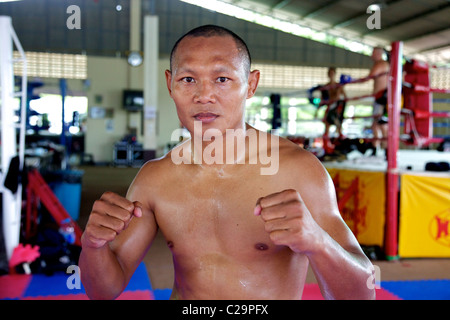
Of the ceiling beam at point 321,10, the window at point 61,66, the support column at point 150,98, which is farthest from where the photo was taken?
the window at point 61,66

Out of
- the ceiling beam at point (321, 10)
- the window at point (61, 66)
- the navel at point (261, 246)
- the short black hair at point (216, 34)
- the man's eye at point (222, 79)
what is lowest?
the navel at point (261, 246)

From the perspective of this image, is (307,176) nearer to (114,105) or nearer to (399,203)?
(399,203)

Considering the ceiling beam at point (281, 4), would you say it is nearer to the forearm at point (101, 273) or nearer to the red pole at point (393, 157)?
the red pole at point (393, 157)

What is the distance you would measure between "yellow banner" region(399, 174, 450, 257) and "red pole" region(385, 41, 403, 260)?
0.10 meters

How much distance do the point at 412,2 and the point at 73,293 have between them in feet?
30.5

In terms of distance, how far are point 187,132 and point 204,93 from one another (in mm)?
1983

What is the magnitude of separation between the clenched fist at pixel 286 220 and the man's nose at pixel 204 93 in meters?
0.32

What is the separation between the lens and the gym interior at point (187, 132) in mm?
2855

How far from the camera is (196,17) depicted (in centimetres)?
1273

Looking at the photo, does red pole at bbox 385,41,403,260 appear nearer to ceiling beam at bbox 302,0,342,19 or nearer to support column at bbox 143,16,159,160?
support column at bbox 143,16,159,160

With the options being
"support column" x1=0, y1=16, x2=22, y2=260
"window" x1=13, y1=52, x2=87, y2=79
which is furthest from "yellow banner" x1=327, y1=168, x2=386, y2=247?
"window" x1=13, y1=52, x2=87, y2=79

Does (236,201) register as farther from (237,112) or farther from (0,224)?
(0,224)

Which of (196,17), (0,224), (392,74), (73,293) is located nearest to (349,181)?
(392,74)

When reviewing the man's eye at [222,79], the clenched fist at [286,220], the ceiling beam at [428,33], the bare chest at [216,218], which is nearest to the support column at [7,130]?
the bare chest at [216,218]
